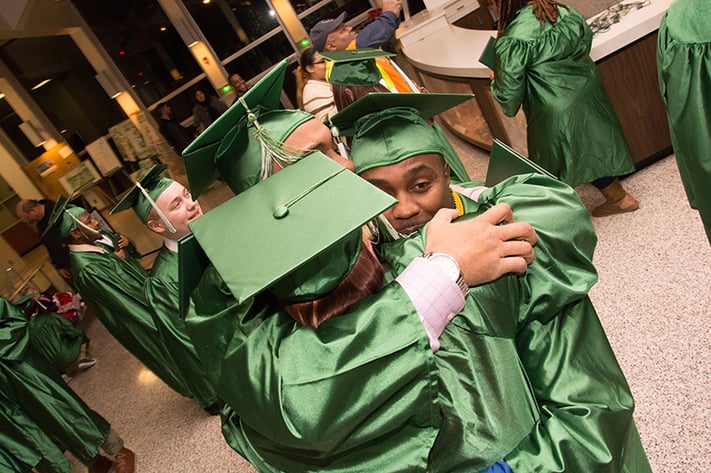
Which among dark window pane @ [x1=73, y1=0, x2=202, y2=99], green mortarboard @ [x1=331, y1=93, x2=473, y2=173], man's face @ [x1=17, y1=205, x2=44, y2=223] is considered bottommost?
green mortarboard @ [x1=331, y1=93, x2=473, y2=173]

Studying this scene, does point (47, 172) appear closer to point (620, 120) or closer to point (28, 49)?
point (28, 49)

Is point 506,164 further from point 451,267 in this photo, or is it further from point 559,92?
point 559,92

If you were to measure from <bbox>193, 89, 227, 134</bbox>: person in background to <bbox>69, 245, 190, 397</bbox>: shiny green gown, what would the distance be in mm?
6597

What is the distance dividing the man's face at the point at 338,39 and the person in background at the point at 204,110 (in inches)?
250

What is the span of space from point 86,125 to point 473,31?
309 inches

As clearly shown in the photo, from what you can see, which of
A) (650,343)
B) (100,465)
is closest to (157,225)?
(100,465)

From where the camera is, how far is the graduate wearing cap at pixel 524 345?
934mm

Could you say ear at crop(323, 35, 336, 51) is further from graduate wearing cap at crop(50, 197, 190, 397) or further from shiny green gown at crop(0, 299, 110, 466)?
shiny green gown at crop(0, 299, 110, 466)

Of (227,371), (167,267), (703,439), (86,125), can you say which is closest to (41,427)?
(167,267)

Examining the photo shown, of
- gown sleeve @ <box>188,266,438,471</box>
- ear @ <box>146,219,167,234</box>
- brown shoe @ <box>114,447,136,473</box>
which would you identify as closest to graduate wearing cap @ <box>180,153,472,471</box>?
gown sleeve @ <box>188,266,438,471</box>

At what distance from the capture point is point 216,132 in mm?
1159

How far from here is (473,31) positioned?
5.56m

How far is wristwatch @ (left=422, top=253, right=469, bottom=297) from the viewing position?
877 millimetres

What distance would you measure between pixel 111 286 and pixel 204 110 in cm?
696
